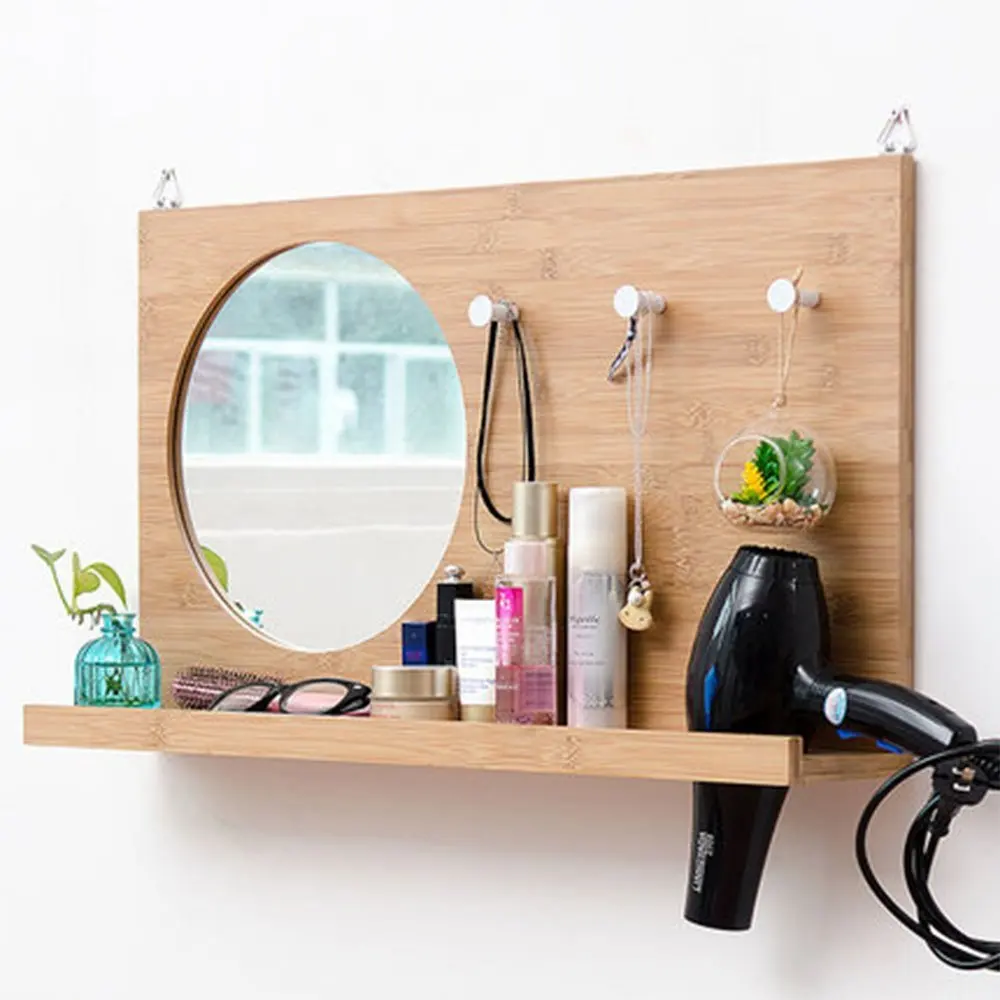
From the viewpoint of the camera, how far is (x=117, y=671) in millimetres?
1509

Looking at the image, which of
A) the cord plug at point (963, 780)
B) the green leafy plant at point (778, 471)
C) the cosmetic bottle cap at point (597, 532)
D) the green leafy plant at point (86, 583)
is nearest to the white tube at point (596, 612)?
the cosmetic bottle cap at point (597, 532)

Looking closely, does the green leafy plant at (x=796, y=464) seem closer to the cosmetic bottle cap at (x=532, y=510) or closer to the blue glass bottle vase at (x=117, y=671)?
the cosmetic bottle cap at (x=532, y=510)

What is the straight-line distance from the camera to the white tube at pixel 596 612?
1.38 metres

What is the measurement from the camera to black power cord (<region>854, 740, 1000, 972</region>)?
4.11ft

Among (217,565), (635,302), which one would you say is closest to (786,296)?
(635,302)

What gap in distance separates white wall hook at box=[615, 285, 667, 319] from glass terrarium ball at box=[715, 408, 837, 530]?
12 cm

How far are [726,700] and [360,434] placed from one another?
37 cm

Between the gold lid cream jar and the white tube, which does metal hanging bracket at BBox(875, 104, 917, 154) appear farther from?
the gold lid cream jar

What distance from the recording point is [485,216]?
57.7 inches

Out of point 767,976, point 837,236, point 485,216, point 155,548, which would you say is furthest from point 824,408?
Result: point 155,548

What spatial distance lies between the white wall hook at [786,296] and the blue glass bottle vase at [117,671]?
544mm

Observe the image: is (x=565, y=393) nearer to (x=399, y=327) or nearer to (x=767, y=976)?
(x=399, y=327)

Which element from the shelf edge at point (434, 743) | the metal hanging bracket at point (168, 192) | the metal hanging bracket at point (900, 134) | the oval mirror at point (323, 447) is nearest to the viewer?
the shelf edge at point (434, 743)

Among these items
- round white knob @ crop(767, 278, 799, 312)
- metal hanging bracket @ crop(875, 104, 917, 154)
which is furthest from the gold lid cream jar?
metal hanging bracket @ crop(875, 104, 917, 154)
